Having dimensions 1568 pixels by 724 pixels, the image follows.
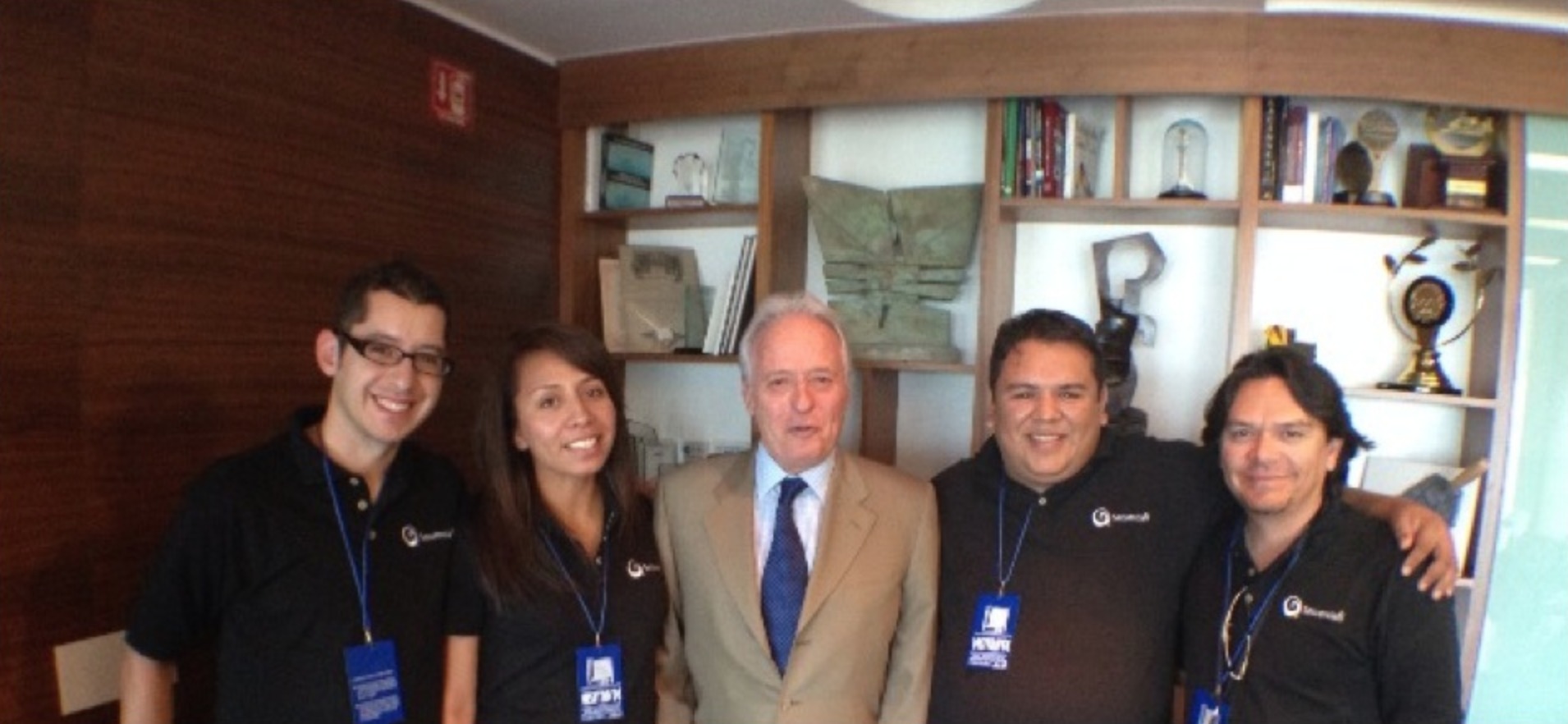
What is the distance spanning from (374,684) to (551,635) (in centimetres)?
31

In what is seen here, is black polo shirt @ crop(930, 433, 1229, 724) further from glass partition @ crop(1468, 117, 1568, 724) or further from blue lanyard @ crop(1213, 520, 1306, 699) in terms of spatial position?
glass partition @ crop(1468, 117, 1568, 724)

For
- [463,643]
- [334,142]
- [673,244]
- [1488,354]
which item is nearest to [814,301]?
[463,643]

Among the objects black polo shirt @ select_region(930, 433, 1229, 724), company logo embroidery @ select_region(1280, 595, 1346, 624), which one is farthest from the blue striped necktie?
company logo embroidery @ select_region(1280, 595, 1346, 624)

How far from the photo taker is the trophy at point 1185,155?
3059 millimetres

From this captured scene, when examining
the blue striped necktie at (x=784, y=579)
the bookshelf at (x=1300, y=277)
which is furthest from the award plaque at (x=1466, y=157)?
the blue striped necktie at (x=784, y=579)

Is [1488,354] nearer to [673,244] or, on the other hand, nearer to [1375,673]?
[1375,673]

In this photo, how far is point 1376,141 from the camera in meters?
2.95

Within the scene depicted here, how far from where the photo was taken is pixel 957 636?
199 cm

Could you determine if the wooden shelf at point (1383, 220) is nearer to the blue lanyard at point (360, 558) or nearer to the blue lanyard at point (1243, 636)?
the blue lanyard at point (1243, 636)

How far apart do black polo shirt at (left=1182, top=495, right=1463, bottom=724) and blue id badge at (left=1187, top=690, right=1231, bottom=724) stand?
14mm

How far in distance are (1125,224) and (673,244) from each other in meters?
1.63

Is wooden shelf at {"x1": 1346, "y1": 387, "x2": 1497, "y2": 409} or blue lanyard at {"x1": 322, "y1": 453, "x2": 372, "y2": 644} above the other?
wooden shelf at {"x1": 1346, "y1": 387, "x2": 1497, "y2": 409}

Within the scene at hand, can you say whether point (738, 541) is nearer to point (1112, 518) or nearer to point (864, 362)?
point (1112, 518)

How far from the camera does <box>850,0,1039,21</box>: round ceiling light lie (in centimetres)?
189
